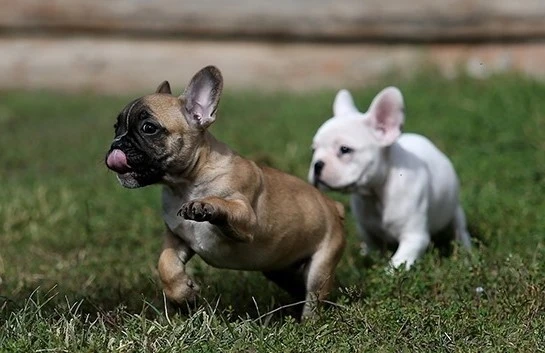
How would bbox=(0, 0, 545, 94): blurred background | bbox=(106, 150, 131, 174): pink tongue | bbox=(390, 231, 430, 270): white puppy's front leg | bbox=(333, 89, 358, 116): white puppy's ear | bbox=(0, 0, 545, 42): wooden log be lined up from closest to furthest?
bbox=(106, 150, 131, 174): pink tongue, bbox=(390, 231, 430, 270): white puppy's front leg, bbox=(333, 89, 358, 116): white puppy's ear, bbox=(0, 0, 545, 42): wooden log, bbox=(0, 0, 545, 94): blurred background

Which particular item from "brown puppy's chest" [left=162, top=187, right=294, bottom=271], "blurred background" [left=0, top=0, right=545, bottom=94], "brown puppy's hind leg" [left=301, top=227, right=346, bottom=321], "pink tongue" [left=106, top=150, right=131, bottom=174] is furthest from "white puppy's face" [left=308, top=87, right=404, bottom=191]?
"blurred background" [left=0, top=0, right=545, bottom=94]

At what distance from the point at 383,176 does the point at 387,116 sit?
1.14 feet

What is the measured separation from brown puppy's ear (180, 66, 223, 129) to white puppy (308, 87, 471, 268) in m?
1.38

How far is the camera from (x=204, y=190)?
482 centimetres

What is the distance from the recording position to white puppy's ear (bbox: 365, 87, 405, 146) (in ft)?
20.6

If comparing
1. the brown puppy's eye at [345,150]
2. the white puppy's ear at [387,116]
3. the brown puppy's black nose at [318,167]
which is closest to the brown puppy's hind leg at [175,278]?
the brown puppy's black nose at [318,167]

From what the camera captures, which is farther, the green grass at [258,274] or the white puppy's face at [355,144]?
the white puppy's face at [355,144]

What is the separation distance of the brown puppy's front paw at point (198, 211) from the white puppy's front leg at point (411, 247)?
1.88 metres

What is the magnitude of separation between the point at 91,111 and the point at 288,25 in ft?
7.82

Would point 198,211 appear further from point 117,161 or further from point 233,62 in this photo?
point 233,62

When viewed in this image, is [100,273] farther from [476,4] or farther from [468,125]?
[476,4]

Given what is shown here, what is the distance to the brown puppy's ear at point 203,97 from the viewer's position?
488cm

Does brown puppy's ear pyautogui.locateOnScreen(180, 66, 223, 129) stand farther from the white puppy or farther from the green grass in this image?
the white puppy

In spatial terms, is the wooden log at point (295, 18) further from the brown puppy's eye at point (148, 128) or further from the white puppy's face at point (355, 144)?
the brown puppy's eye at point (148, 128)
